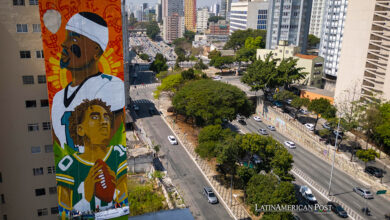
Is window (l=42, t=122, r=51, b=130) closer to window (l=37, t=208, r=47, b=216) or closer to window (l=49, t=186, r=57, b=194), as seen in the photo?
window (l=49, t=186, r=57, b=194)

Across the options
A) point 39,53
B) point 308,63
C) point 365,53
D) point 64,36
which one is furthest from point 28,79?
point 308,63

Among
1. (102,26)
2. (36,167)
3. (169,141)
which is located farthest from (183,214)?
(169,141)

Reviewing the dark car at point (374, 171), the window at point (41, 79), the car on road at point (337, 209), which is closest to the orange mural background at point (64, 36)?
the window at point (41, 79)

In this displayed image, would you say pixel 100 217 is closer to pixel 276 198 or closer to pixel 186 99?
pixel 276 198

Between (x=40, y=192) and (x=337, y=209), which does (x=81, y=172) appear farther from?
(x=337, y=209)

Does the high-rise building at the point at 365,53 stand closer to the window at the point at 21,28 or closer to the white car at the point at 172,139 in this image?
the white car at the point at 172,139

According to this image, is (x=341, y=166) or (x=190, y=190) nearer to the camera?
(x=190, y=190)
